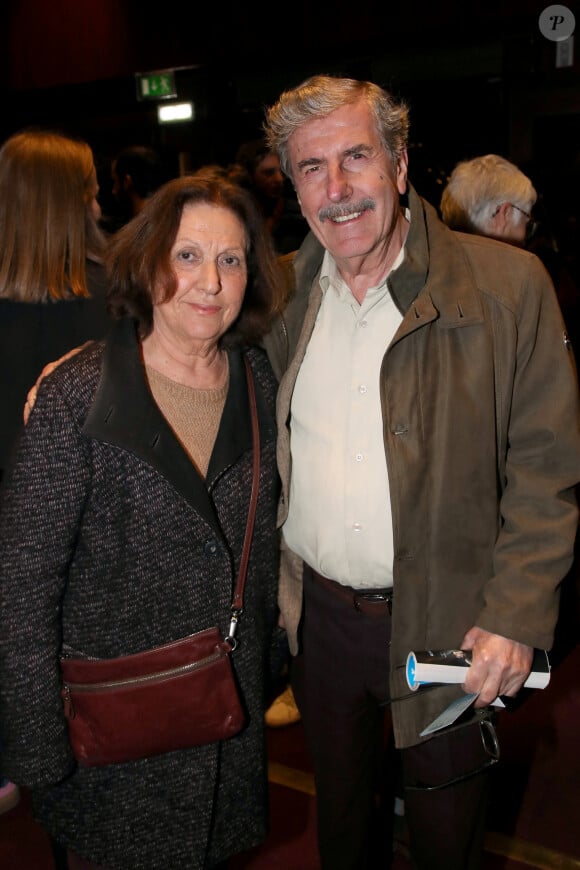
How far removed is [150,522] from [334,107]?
2.94 feet

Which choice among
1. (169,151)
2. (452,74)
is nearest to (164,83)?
(169,151)

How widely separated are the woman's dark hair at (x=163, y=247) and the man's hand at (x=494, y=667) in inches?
31.5

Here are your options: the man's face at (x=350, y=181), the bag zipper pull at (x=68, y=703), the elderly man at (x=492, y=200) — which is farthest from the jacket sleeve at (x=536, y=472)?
the elderly man at (x=492, y=200)

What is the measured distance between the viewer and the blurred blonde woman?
2.12m

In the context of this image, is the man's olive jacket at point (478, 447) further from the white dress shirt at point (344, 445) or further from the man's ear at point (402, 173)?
the man's ear at point (402, 173)

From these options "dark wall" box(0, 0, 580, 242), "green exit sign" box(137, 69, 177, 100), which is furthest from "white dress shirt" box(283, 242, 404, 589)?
"green exit sign" box(137, 69, 177, 100)

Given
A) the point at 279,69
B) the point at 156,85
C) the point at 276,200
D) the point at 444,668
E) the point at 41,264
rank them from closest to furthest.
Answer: the point at 444,668, the point at 41,264, the point at 276,200, the point at 279,69, the point at 156,85

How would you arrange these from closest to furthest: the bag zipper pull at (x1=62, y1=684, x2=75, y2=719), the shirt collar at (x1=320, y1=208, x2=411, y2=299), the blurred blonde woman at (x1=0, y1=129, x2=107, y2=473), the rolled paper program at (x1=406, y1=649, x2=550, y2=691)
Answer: the rolled paper program at (x1=406, y1=649, x2=550, y2=691), the bag zipper pull at (x1=62, y1=684, x2=75, y2=719), the shirt collar at (x1=320, y1=208, x2=411, y2=299), the blurred blonde woman at (x1=0, y1=129, x2=107, y2=473)

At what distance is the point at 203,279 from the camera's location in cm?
152

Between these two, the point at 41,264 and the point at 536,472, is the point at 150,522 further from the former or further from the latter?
the point at 41,264

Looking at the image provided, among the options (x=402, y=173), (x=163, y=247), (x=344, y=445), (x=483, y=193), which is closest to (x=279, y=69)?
(x=483, y=193)

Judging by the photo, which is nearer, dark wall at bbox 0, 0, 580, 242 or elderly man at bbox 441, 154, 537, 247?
elderly man at bbox 441, 154, 537, 247

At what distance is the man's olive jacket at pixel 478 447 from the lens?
56.6 inches

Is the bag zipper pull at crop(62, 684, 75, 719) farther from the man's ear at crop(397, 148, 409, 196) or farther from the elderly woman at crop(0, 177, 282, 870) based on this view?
the man's ear at crop(397, 148, 409, 196)
